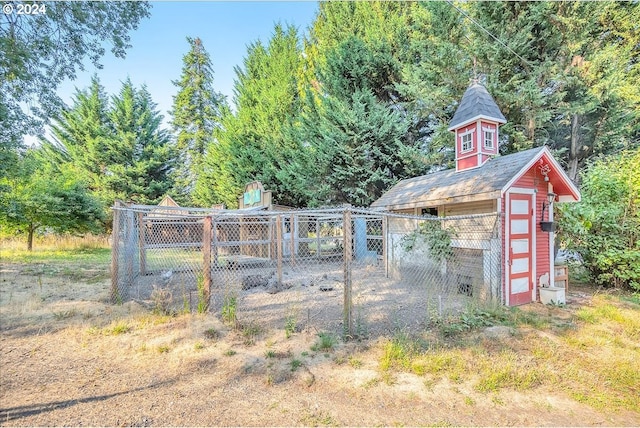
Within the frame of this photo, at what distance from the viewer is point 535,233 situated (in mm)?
6926

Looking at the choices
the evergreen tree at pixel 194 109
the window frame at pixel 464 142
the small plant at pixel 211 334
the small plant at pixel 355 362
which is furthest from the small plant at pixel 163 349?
the evergreen tree at pixel 194 109

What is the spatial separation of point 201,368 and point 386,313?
3.32m

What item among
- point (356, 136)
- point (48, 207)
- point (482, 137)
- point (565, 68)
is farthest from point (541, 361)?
point (48, 207)

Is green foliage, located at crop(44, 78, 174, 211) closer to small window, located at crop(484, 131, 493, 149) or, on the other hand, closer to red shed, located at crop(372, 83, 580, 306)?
red shed, located at crop(372, 83, 580, 306)

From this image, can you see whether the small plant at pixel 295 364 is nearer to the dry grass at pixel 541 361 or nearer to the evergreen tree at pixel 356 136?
the dry grass at pixel 541 361

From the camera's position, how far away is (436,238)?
7.73 m

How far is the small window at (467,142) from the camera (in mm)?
8445

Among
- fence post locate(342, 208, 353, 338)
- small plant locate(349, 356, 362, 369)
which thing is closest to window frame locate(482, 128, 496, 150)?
fence post locate(342, 208, 353, 338)

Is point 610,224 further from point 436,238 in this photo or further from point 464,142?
point 436,238

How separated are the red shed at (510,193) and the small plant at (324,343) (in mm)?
4220

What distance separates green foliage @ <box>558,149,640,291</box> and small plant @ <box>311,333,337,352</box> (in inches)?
279

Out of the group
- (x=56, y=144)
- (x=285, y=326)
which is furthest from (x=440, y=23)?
(x=56, y=144)

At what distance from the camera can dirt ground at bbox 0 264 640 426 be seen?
2.64m

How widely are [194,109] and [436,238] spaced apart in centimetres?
2610
